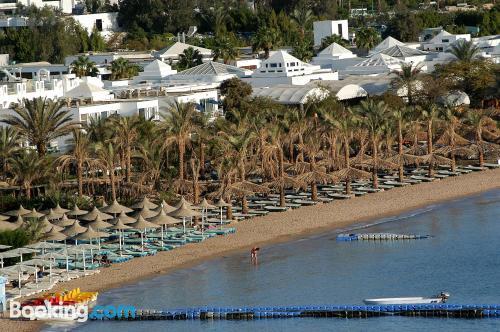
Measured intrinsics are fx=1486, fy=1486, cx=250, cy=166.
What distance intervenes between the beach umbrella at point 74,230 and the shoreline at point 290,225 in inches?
96.6

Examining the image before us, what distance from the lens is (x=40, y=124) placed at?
73.2 m

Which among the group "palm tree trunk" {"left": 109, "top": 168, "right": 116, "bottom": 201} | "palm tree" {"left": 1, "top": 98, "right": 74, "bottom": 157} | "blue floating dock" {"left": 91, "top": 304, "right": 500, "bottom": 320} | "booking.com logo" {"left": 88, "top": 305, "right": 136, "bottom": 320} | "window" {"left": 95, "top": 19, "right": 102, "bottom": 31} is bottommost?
"blue floating dock" {"left": 91, "top": 304, "right": 500, "bottom": 320}

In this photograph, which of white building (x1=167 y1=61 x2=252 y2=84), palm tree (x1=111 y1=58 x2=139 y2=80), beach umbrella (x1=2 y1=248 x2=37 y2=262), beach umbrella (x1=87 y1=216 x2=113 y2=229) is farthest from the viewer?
palm tree (x1=111 y1=58 x2=139 y2=80)

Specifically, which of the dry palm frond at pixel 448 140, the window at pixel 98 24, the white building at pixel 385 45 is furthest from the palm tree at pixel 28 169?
the window at pixel 98 24

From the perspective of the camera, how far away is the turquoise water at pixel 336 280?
51.9 meters

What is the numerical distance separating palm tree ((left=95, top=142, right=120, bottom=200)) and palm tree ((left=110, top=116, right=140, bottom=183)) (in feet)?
3.06

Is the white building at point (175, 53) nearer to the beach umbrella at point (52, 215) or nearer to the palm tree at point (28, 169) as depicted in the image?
the palm tree at point (28, 169)

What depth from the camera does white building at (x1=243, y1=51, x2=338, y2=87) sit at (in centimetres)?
10906

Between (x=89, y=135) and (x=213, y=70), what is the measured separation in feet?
128

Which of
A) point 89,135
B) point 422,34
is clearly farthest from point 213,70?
point 422,34

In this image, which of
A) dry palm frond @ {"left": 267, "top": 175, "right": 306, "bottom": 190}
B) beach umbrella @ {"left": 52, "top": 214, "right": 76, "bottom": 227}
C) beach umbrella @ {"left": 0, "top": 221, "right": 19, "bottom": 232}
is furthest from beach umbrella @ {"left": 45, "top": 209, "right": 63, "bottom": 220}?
dry palm frond @ {"left": 267, "top": 175, "right": 306, "bottom": 190}

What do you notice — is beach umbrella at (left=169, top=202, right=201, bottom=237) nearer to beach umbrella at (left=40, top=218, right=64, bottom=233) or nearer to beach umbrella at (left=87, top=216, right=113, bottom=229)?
beach umbrella at (left=87, top=216, right=113, bottom=229)

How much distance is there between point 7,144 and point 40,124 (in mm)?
2386

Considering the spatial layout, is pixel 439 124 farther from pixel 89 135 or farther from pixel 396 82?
pixel 89 135
